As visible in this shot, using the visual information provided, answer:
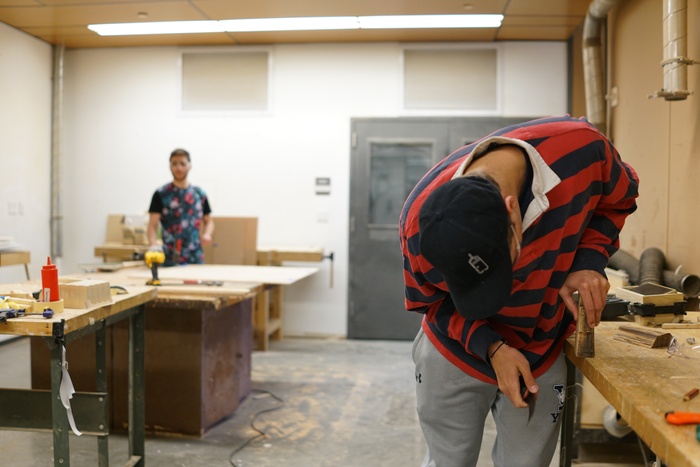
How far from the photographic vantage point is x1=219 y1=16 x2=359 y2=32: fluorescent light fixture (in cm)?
490

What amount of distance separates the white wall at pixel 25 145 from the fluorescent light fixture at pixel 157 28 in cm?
68

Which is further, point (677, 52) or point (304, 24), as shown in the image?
point (304, 24)

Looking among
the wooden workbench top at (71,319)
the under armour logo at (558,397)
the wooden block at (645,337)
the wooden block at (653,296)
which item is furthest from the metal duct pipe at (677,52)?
the wooden workbench top at (71,319)

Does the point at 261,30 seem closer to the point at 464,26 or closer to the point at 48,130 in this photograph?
the point at 464,26

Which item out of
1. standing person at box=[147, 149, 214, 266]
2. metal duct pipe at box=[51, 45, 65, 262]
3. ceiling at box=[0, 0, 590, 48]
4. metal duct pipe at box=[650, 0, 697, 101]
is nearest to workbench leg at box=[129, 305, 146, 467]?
standing person at box=[147, 149, 214, 266]

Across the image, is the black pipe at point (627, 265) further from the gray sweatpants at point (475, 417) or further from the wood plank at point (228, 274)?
the gray sweatpants at point (475, 417)

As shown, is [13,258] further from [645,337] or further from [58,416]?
[645,337]

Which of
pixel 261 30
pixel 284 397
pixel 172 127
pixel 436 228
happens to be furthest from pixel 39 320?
pixel 172 127

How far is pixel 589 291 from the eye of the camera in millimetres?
1322

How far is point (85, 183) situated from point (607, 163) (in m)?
5.57

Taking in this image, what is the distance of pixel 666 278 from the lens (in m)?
2.84

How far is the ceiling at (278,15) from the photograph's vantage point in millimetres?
4496

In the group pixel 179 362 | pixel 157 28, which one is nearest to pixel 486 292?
pixel 179 362

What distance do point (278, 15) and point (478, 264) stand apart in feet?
13.8
